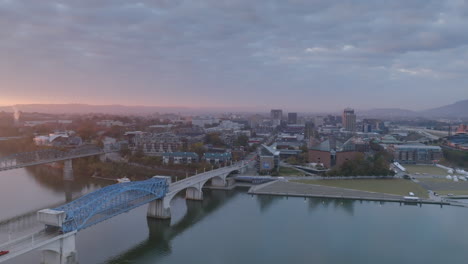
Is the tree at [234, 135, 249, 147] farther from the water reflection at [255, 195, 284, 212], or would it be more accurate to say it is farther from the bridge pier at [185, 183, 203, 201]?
the bridge pier at [185, 183, 203, 201]

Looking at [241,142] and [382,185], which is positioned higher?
[241,142]

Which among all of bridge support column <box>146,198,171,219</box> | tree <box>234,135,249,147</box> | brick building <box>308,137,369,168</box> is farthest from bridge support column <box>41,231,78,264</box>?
tree <box>234,135,249,147</box>

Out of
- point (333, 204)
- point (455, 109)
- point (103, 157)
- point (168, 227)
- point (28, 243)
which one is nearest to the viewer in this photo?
point (28, 243)

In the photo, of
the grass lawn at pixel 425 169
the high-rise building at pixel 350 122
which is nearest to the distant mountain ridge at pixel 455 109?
the high-rise building at pixel 350 122

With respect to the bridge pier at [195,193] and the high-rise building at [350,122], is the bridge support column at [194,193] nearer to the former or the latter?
the bridge pier at [195,193]

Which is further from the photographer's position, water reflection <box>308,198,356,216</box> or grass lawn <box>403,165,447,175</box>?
grass lawn <box>403,165,447,175</box>

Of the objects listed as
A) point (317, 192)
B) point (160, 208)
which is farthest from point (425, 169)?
point (160, 208)

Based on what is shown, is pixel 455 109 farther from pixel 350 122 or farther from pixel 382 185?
pixel 382 185
